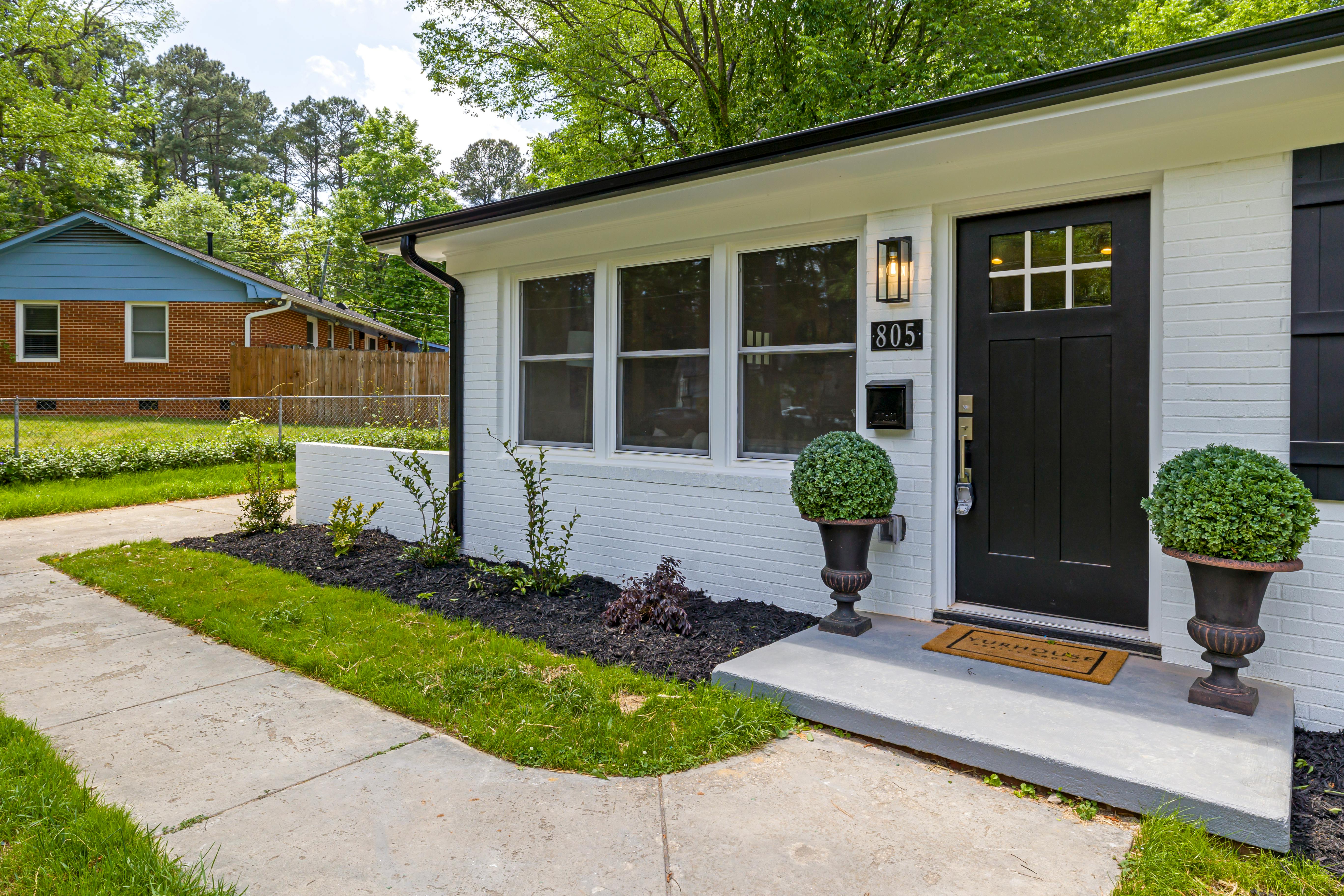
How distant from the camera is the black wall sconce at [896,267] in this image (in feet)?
13.0

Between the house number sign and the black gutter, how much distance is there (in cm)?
96

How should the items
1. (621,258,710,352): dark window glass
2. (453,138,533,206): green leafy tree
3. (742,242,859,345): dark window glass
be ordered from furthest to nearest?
(453,138,533,206): green leafy tree, (621,258,710,352): dark window glass, (742,242,859,345): dark window glass

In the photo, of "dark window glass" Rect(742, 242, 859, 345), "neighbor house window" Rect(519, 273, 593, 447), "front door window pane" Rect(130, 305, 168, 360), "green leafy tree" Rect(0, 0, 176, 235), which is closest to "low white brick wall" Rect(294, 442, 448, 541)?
"neighbor house window" Rect(519, 273, 593, 447)

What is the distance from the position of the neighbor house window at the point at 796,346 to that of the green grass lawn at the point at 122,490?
6166 millimetres

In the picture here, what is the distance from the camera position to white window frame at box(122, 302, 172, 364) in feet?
53.3

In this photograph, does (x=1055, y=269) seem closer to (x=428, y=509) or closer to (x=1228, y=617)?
(x=1228, y=617)

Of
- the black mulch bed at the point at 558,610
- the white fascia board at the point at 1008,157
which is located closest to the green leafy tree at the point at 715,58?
the white fascia board at the point at 1008,157

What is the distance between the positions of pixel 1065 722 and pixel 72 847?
317 centimetres

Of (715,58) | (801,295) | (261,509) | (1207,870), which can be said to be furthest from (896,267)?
(715,58)

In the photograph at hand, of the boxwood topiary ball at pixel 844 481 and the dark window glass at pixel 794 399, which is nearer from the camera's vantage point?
the boxwood topiary ball at pixel 844 481

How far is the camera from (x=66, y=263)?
52.5ft

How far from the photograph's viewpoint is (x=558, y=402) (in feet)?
18.9

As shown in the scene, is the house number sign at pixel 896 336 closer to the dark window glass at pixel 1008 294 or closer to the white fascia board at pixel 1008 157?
the dark window glass at pixel 1008 294

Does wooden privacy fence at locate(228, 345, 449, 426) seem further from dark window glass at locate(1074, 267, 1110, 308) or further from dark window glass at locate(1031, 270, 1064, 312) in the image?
dark window glass at locate(1074, 267, 1110, 308)
